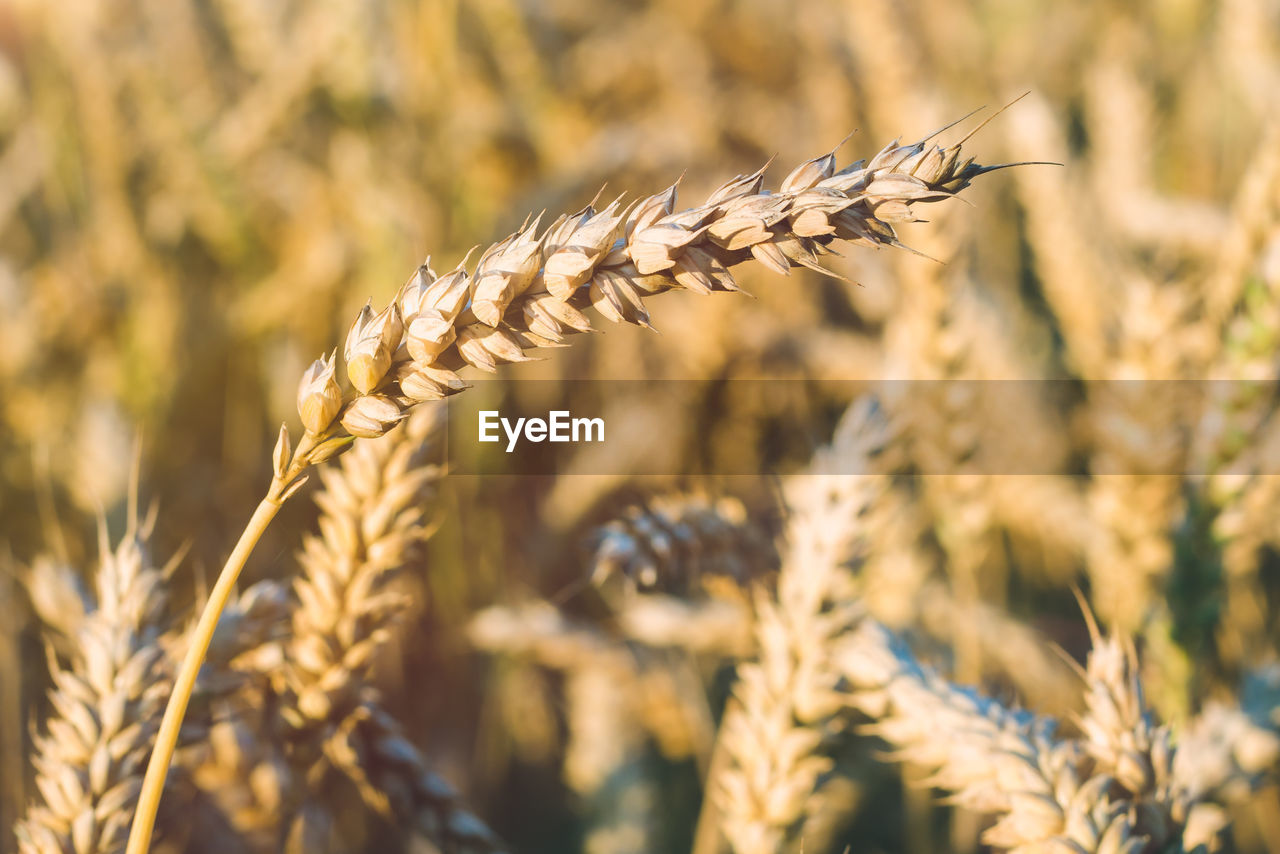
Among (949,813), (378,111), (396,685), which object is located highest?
(378,111)

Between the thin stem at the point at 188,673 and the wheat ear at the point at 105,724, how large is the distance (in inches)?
5.0

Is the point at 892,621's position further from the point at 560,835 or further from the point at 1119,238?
the point at 1119,238

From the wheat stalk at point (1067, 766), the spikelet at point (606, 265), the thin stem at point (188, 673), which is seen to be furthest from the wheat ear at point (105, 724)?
the wheat stalk at point (1067, 766)

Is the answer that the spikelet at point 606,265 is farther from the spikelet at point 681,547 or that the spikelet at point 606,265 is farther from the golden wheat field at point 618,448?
the spikelet at point 681,547

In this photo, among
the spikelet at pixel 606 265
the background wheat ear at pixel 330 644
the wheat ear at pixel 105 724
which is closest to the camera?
the spikelet at pixel 606 265

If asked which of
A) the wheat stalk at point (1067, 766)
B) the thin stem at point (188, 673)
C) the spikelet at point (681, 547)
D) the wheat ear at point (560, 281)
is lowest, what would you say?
the wheat stalk at point (1067, 766)

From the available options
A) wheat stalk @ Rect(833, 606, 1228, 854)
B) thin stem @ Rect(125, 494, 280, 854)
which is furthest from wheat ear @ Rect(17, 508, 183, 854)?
wheat stalk @ Rect(833, 606, 1228, 854)

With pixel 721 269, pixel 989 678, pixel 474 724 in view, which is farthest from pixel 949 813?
pixel 721 269

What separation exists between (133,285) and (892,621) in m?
1.34

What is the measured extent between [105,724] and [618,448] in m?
0.84

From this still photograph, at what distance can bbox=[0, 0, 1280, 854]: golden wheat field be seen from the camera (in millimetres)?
525

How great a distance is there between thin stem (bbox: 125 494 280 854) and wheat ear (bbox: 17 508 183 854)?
0.41 feet

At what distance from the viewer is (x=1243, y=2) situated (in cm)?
144

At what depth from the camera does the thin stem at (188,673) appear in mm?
383
